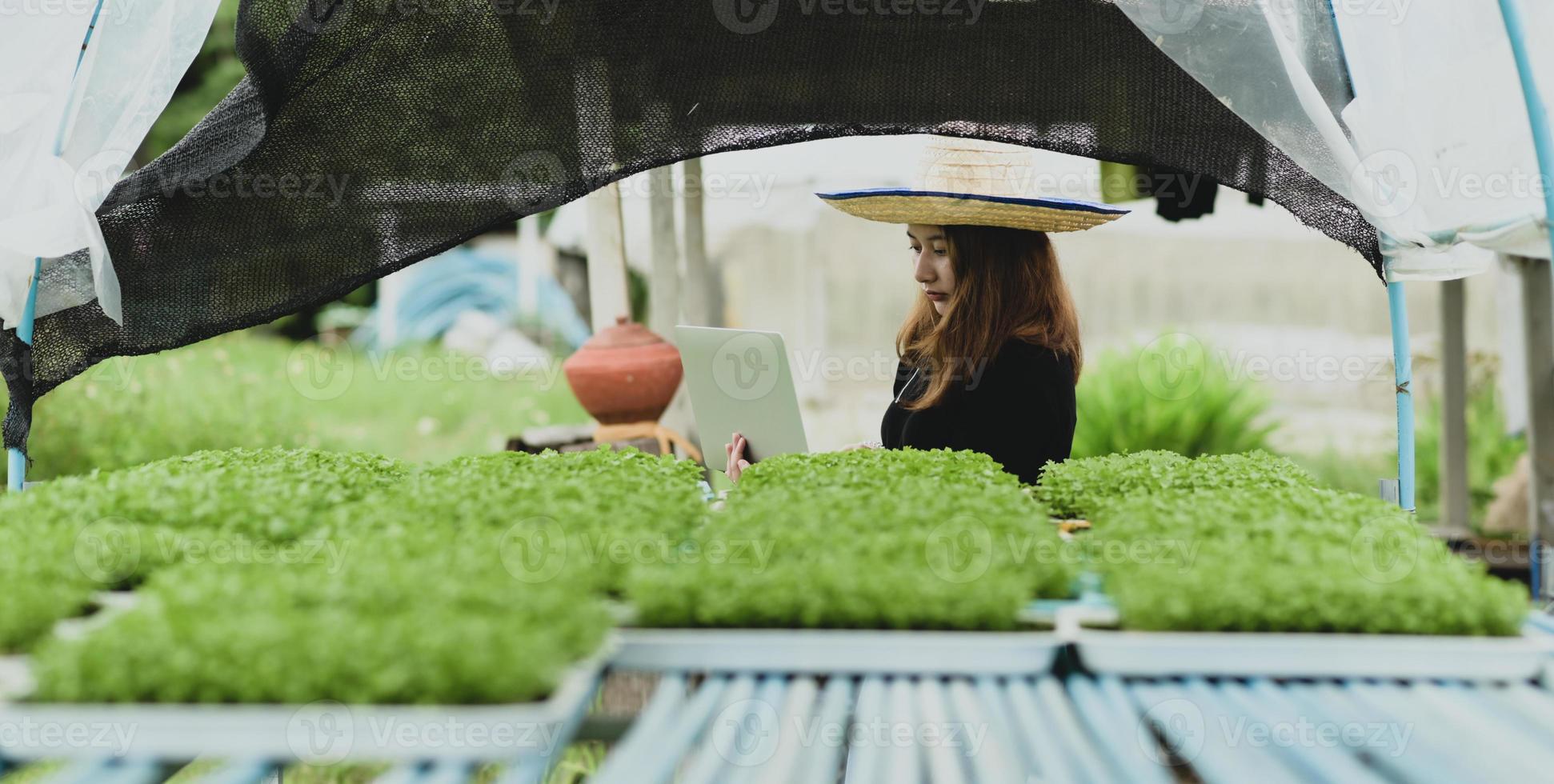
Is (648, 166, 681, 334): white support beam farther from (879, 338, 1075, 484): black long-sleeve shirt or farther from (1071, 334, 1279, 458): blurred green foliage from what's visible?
(1071, 334, 1279, 458): blurred green foliage

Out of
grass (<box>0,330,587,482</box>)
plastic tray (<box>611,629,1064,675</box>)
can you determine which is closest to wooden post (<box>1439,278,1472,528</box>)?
grass (<box>0,330,587,482</box>)

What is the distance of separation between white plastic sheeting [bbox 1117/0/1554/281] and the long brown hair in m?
0.74

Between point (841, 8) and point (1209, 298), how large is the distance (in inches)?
218

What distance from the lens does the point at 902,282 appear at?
7.09 meters

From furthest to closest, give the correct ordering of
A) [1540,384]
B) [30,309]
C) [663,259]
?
[1540,384]
[663,259]
[30,309]

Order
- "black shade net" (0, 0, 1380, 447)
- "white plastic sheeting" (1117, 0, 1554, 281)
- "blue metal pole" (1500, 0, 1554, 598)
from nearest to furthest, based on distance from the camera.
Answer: "blue metal pole" (1500, 0, 1554, 598) → "white plastic sheeting" (1117, 0, 1554, 281) → "black shade net" (0, 0, 1380, 447)

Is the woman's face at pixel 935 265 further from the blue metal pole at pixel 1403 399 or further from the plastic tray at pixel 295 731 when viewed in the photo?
the plastic tray at pixel 295 731

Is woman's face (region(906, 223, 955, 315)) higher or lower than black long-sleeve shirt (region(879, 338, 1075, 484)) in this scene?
higher

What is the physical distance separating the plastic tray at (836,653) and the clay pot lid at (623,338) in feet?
8.41

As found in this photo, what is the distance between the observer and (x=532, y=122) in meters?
2.46

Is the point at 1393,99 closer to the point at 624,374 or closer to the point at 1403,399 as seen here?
the point at 1403,399

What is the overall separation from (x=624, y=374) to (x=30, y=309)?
5.94 feet

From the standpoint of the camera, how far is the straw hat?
267 centimetres

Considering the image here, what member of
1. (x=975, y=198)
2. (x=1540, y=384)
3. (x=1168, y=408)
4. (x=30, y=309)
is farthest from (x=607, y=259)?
(x=1540, y=384)
